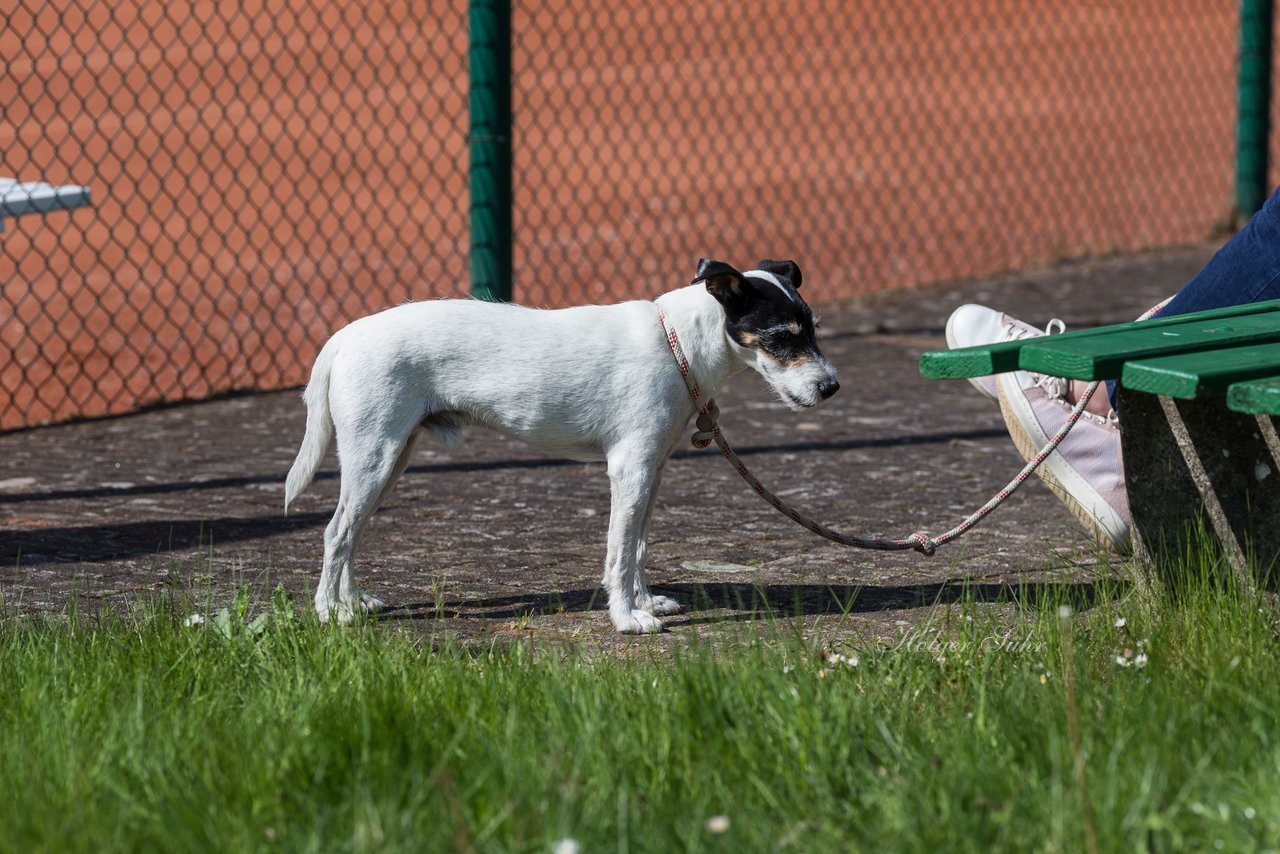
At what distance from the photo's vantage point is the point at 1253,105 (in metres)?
9.28

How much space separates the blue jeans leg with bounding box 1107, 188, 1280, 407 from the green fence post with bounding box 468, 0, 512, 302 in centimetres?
317

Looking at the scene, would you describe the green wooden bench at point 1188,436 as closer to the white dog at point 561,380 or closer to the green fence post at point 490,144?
the white dog at point 561,380

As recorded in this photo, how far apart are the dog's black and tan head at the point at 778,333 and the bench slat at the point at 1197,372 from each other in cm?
75

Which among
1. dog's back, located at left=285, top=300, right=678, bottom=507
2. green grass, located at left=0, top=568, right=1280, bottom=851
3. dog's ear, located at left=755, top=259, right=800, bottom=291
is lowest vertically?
green grass, located at left=0, top=568, right=1280, bottom=851

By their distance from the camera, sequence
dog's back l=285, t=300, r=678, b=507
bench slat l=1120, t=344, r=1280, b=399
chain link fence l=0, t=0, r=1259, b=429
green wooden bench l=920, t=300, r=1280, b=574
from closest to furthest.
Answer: bench slat l=1120, t=344, r=1280, b=399
green wooden bench l=920, t=300, r=1280, b=574
dog's back l=285, t=300, r=678, b=507
chain link fence l=0, t=0, r=1259, b=429

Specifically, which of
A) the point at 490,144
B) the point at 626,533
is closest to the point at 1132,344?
the point at 626,533

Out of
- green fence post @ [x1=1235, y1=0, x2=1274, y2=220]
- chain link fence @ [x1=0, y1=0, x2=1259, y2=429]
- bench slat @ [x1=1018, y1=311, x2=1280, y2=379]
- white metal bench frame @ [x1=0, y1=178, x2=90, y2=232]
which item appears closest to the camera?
bench slat @ [x1=1018, y1=311, x2=1280, y2=379]

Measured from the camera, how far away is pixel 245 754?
8.23ft

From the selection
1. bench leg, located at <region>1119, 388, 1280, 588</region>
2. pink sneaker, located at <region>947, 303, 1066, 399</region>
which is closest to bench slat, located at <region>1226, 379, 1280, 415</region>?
bench leg, located at <region>1119, 388, 1280, 588</region>

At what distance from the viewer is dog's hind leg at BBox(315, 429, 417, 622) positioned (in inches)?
138

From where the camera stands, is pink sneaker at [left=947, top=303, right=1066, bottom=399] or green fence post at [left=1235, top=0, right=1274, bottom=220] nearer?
pink sneaker at [left=947, top=303, right=1066, bottom=399]

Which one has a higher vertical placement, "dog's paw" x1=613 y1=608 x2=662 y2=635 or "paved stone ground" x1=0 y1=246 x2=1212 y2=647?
"dog's paw" x1=613 y1=608 x2=662 y2=635

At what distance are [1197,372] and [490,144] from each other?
412cm

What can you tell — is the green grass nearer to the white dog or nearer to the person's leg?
the white dog
